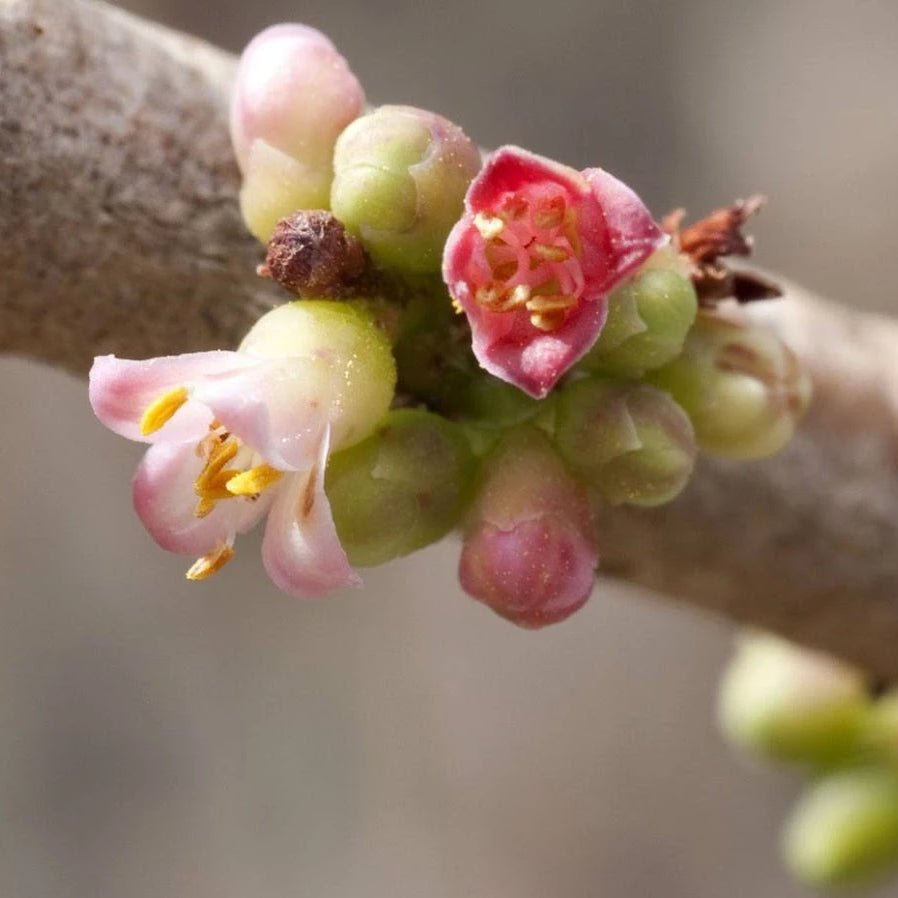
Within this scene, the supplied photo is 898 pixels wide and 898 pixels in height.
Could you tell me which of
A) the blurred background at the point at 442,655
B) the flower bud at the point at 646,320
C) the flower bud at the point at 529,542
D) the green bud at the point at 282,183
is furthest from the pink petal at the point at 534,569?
the blurred background at the point at 442,655

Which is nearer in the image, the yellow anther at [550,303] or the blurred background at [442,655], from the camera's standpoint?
the yellow anther at [550,303]

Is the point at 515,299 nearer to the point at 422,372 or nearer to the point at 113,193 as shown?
the point at 422,372

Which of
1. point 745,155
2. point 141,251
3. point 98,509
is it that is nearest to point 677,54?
point 745,155

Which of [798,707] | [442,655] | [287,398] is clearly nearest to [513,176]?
[287,398]

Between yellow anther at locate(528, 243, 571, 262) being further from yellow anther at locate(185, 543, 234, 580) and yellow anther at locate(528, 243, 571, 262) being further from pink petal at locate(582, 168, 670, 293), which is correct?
yellow anther at locate(185, 543, 234, 580)

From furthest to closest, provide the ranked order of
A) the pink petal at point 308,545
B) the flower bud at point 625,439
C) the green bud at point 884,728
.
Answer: the green bud at point 884,728 < the flower bud at point 625,439 < the pink petal at point 308,545

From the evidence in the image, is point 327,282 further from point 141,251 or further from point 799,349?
point 799,349

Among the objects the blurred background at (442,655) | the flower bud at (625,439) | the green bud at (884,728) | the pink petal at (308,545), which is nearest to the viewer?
the pink petal at (308,545)

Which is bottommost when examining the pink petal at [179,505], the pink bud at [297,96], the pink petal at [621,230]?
the pink petal at [179,505]

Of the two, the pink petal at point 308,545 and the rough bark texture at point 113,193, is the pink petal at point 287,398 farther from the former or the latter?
the rough bark texture at point 113,193
